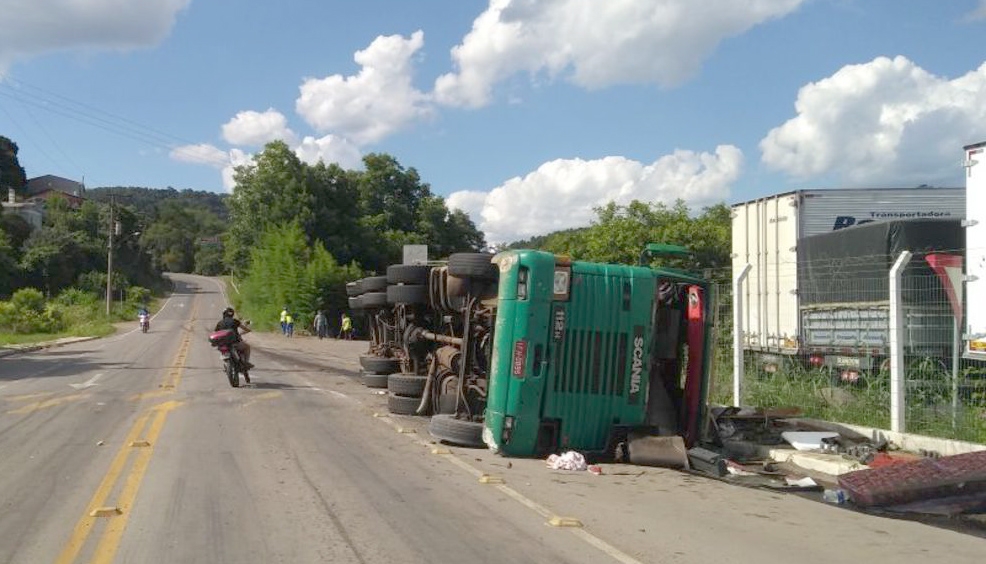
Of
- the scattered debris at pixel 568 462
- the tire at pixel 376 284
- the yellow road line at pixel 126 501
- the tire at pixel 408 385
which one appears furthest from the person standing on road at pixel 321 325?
the scattered debris at pixel 568 462

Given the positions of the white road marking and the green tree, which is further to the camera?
the green tree

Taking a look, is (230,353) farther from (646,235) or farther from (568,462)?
(646,235)

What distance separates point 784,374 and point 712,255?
3076cm

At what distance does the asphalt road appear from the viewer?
5871 millimetres

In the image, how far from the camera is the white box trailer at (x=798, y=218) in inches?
611

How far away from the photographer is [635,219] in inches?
1785

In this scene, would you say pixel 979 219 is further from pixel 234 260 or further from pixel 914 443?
pixel 234 260

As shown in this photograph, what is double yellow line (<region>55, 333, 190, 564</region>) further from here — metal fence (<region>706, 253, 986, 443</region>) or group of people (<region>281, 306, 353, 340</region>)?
group of people (<region>281, 306, 353, 340</region>)

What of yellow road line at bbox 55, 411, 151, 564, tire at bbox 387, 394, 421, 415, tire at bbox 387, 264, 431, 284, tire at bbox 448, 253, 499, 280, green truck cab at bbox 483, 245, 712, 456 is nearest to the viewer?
yellow road line at bbox 55, 411, 151, 564

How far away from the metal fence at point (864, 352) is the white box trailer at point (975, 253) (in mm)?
151

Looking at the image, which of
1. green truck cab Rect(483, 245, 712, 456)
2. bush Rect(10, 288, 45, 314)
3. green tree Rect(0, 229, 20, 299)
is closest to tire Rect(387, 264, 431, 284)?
green truck cab Rect(483, 245, 712, 456)

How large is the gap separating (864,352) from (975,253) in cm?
216

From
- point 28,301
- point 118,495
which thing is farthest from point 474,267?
point 28,301

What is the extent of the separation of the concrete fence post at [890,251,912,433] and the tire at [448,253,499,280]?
4.85m
